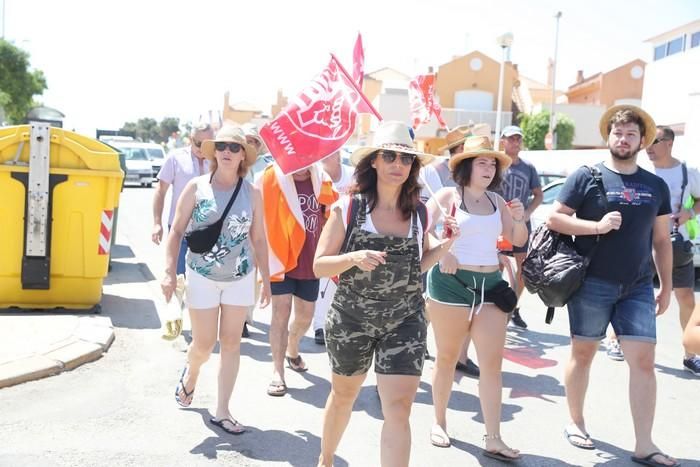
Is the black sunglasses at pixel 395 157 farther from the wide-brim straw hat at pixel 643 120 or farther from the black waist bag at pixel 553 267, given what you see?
the wide-brim straw hat at pixel 643 120

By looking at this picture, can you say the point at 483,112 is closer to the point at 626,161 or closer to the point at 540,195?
the point at 540,195

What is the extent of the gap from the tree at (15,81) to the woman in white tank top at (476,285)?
151ft

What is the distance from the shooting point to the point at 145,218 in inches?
701

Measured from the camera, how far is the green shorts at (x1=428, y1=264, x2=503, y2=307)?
14.5ft

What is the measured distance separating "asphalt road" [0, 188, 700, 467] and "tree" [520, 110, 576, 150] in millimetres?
37837

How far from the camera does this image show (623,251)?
4367 millimetres

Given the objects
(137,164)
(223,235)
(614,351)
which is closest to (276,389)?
(223,235)

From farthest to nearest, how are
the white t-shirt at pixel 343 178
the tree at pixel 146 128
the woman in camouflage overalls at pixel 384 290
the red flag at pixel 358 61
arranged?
the tree at pixel 146 128 → the red flag at pixel 358 61 → the white t-shirt at pixel 343 178 → the woman in camouflage overalls at pixel 384 290

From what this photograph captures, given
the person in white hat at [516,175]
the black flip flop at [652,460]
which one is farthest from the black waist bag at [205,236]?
the person in white hat at [516,175]

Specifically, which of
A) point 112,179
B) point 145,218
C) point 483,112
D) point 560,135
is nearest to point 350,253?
point 112,179

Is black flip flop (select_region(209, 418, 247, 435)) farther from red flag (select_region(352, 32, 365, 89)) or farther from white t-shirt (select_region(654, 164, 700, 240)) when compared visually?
white t-shirt (select_region(654, 164, 700, 240))

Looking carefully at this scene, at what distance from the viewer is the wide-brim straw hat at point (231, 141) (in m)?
4.66

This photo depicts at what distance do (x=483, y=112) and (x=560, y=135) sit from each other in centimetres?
692

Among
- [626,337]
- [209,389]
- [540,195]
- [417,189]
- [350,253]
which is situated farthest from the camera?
[540,195]
